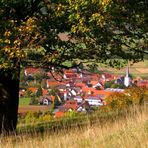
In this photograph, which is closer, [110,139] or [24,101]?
[110,139]

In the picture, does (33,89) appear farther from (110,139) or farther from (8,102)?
(110,139)

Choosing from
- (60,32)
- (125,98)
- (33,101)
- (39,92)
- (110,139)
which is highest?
(60,32)

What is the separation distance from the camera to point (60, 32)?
12.9 meters

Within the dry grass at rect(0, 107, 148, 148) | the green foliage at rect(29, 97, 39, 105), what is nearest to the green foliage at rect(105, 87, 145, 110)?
the dry grass at rect(0, 107, 148, 148)

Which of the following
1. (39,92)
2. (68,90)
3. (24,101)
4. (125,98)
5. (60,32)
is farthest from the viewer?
(24,101)

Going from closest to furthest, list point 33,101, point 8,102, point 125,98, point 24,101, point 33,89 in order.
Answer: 1. point 8,102
2. point 125,98
3. point 33,101
4. point 24,101
5. point 33,89

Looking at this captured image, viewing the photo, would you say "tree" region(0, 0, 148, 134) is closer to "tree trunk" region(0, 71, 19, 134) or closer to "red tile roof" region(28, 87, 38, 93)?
"tree trunk" region(0, 71, 19, 134)

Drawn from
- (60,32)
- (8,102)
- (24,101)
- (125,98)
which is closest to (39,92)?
(24,101)

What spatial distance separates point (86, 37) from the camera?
12586mm

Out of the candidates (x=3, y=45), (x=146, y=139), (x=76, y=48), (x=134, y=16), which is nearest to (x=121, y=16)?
(x=134, y=16)

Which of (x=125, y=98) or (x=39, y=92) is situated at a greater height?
(x=125, y=98)

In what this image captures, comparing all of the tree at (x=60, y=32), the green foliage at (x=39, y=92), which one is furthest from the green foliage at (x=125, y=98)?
the green foliage at (x=39, y=92)

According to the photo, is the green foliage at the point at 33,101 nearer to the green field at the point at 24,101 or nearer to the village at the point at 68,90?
the village at the point at 68,90

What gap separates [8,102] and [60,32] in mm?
3176
